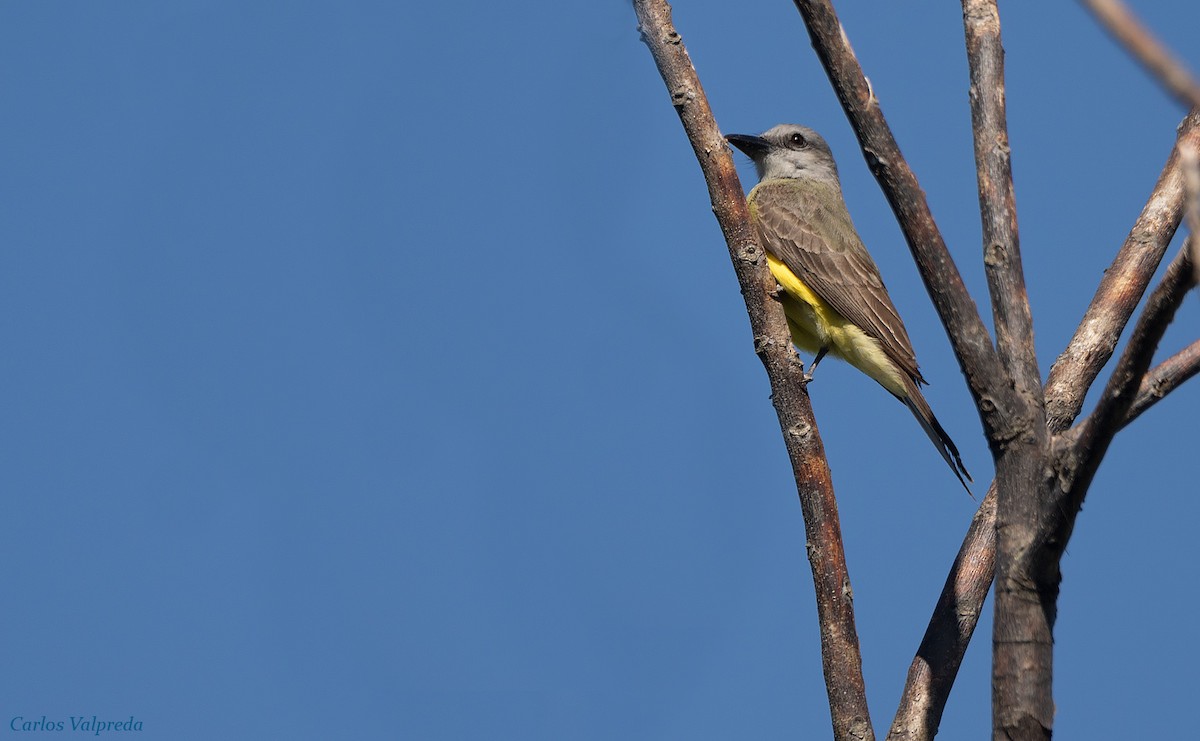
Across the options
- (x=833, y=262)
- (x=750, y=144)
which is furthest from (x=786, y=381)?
(x=750, y=144)

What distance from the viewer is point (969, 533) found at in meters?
6.03

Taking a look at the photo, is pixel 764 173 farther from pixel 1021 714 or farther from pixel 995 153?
pixel 1021 714

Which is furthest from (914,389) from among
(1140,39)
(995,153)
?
(1140,39)

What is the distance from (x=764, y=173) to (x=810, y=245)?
2.30 meters

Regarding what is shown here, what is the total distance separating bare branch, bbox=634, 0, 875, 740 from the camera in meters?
5.10

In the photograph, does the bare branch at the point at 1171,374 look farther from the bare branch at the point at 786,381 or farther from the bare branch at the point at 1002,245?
the bare branch at the point at 786,381

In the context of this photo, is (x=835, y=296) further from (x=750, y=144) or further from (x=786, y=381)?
(x=786, y=381)

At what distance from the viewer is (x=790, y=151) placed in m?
10.6

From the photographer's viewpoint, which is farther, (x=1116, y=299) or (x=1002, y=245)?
(x=1116, y=299)

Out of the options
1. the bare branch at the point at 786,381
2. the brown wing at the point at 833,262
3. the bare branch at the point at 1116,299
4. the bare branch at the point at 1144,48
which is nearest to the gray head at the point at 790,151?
the brown wing at the point at 833,262

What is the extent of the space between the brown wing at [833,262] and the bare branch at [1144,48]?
719 cm

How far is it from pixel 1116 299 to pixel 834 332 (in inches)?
96.0

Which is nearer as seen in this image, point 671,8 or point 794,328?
point 671,8

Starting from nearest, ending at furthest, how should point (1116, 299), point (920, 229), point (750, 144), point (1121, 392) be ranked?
1. point (1121, 392)
2. point (920, 229)
3. point (1116, 299)
4. point (750, 144)
